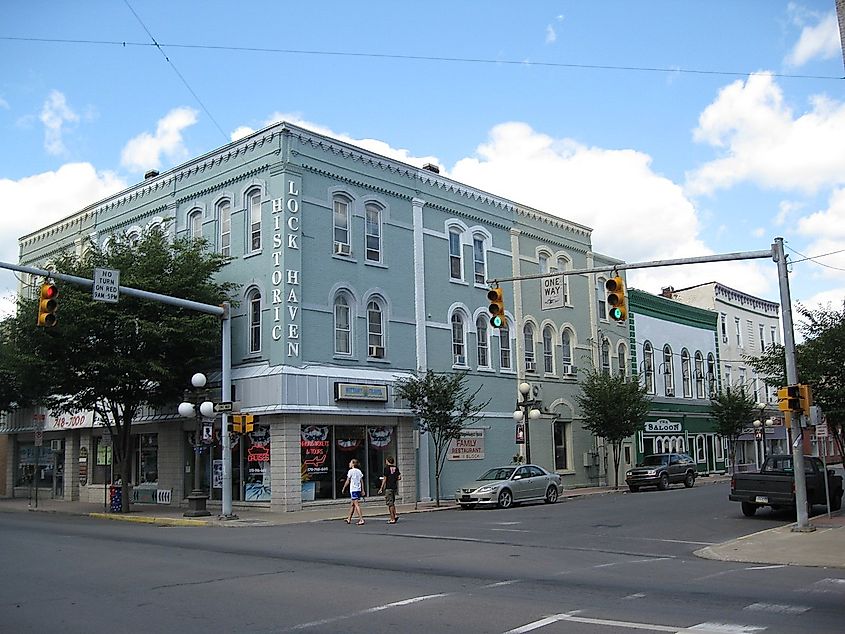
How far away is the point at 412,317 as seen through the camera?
3191 centimetres

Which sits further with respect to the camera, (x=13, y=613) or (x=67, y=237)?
(x=67, y=237)

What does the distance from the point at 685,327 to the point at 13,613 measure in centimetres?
4567

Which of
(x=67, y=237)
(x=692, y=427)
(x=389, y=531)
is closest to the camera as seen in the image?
(x=389, y=531)

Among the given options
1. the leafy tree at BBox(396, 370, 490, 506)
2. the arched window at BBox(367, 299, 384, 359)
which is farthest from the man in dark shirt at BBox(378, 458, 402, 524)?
the arched window at BBox(367, 299, 384, 359)

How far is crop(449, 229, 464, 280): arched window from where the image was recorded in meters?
34.4

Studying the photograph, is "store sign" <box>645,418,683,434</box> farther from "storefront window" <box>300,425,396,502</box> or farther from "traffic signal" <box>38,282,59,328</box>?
"traffic signal" <box>38,282,59,328</box>

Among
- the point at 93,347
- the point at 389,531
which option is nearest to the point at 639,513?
Answer: the point at 389,531

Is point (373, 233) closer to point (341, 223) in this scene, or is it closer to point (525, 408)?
point (341, 223)

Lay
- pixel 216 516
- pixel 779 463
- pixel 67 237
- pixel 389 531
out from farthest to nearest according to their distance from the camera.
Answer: pixel 67 237
pixel 216 516
pixel 779 463
pixel 389 531

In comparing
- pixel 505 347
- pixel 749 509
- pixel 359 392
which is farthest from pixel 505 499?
pixel 505 347

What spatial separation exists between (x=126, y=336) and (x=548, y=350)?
1949 centimetres

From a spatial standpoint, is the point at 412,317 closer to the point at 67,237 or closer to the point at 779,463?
the point at 779,463

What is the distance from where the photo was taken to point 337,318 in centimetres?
2925

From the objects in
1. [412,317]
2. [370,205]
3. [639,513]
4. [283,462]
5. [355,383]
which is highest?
[370,205]
